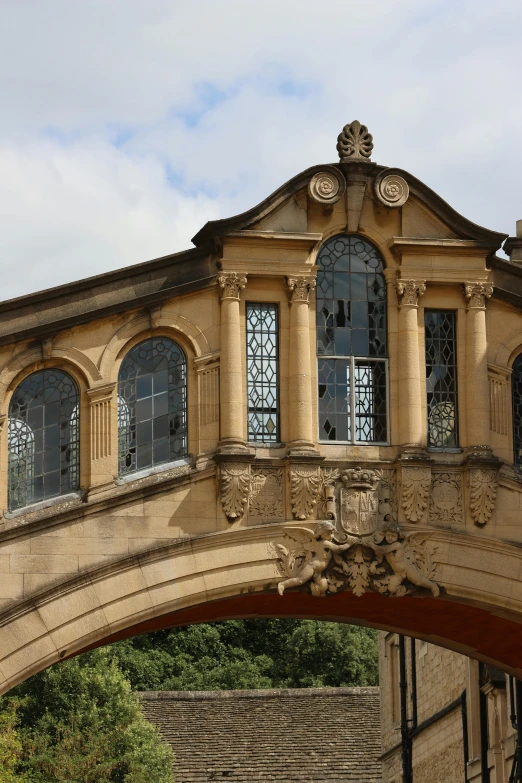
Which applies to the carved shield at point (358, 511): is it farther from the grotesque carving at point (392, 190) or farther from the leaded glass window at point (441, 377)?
the grotesque carving at point (392, 190)

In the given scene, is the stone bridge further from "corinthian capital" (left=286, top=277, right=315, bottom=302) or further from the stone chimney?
the stone chimney

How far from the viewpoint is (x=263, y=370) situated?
59.6 feet

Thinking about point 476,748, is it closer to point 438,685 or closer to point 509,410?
point 438,685

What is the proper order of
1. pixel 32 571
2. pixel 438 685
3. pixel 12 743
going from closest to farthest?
pixel 32 571 → pixel 12 743 → pixel 438 685

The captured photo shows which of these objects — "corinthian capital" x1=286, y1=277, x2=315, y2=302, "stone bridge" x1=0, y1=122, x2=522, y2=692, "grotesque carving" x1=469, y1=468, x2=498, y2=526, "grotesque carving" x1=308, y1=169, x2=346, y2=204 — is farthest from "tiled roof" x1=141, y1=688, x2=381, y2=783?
"grotesque carving" x1=308, y1=169, x2=346, y2=204

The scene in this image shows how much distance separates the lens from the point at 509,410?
18531mm

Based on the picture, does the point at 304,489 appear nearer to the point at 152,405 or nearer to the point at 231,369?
the point at 231,369

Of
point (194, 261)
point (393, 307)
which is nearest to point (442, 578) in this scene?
point (393, 307)

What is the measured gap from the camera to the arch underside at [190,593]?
661 inches

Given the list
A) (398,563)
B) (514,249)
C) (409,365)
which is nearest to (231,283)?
(409,365)

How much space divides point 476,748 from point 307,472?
12.4m

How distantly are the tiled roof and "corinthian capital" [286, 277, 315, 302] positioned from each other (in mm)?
24069

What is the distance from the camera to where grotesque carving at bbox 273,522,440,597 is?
693 inches

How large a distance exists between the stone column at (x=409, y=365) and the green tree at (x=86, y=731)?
587 inches
